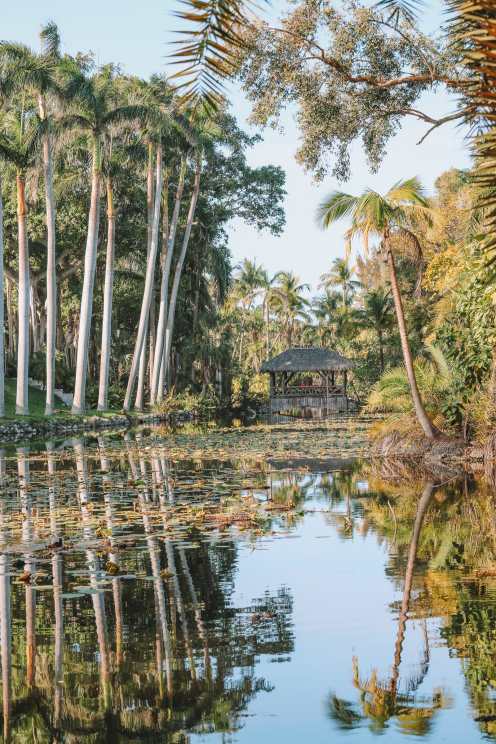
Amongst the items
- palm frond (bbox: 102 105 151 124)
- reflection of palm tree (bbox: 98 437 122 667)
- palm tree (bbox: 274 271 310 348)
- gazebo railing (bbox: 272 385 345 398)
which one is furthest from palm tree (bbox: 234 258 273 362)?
reflection of palm tree (bbox: 98 437 122 667)

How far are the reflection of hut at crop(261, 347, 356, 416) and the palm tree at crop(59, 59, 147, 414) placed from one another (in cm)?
1819

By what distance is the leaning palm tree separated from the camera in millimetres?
20453

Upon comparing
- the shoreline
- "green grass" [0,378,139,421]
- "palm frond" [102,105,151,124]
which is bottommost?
the shoreline

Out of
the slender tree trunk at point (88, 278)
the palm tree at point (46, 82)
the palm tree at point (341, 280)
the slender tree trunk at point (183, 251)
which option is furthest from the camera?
the palm tree at point (341, 280)

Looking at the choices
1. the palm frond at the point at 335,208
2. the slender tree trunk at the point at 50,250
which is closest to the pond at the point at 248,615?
the palm frond at the point at 335,208

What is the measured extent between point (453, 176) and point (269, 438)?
1194 inches

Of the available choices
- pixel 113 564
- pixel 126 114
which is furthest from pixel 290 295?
pixel 113 564

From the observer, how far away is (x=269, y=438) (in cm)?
2931

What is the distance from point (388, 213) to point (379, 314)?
122 ft

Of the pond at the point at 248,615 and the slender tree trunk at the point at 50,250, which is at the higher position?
the slender tree trunk at the point at 50,250

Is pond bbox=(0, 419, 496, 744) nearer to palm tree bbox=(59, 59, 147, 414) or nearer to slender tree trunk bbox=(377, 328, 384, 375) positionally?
palm tree bbox=(59, 59, 147, 414)

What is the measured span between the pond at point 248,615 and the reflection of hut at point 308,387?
1672 inches

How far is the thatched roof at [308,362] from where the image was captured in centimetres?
5752

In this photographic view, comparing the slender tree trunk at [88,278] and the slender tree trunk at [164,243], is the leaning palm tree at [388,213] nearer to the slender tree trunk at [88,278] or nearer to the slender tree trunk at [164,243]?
the slender tree trunk at [88,278]
